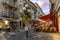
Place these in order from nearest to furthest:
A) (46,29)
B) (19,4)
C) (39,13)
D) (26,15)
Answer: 1. (26,15)
2. (46,29)
3. (19,4)
4. (39,13)

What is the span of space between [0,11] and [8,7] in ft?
18.3

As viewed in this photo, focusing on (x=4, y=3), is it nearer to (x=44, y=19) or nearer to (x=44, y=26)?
(x=44, y=26)

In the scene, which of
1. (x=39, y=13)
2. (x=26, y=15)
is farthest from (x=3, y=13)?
(x=39, y=13)

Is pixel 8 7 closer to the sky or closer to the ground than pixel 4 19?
closer to the sky

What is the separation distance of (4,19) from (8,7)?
21.0ft

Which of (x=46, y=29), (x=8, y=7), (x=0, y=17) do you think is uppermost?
(x=8, y=7)

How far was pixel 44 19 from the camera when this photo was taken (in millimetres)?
23438

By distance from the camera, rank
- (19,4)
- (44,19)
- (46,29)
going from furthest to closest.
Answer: (19,4)
(46,29)
(44,19)

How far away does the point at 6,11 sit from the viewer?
3972cm

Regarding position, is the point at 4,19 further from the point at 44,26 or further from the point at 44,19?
the point at 44,19

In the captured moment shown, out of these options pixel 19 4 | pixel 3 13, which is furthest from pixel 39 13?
pixel 3 13

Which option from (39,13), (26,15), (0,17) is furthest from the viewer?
(39,13)

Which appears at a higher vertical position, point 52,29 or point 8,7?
point 8,7

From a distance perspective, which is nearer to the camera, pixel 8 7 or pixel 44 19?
pixel 44 19
